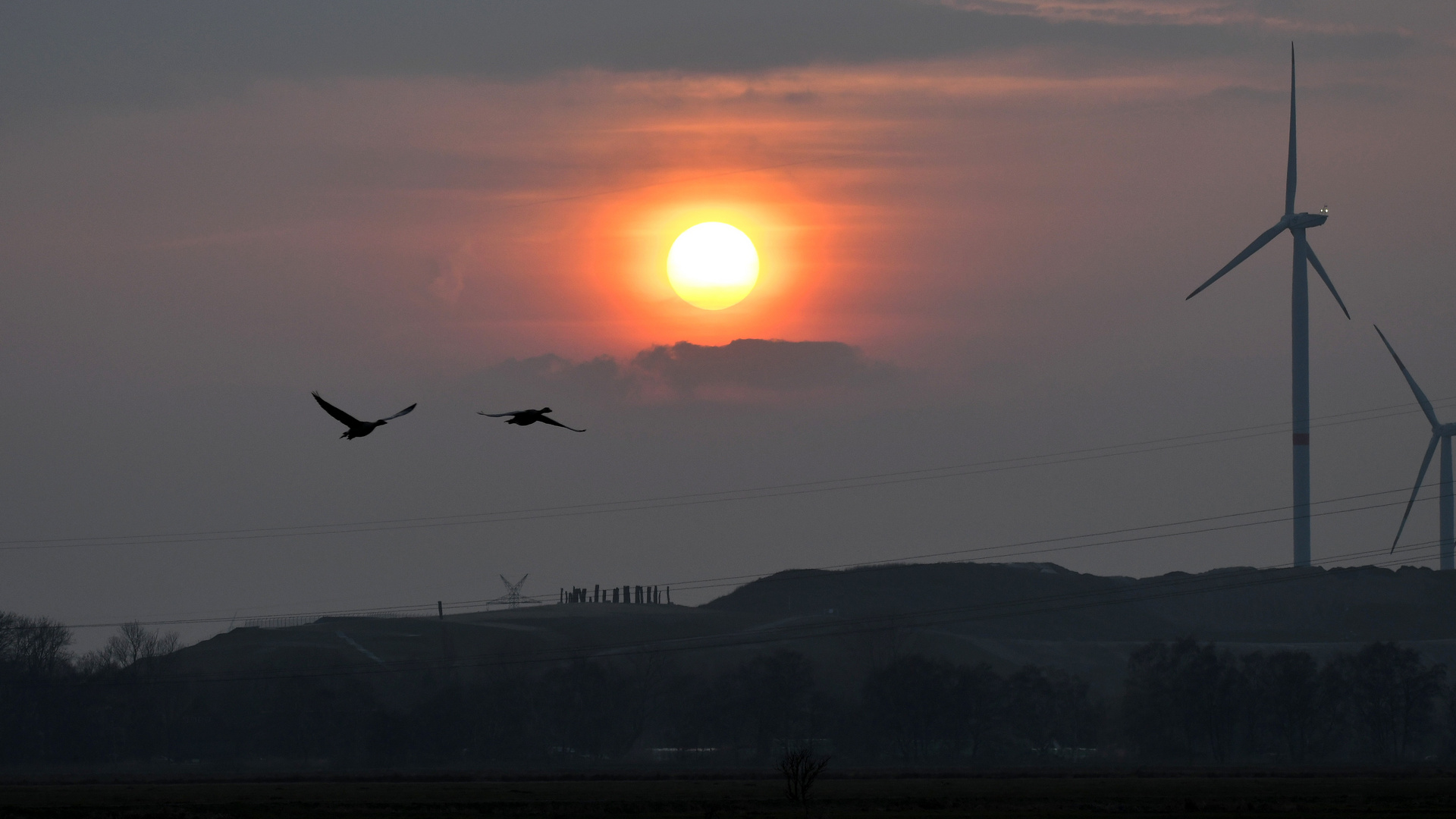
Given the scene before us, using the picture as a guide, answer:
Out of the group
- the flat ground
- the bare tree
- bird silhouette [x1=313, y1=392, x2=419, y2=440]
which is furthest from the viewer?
the bare tree

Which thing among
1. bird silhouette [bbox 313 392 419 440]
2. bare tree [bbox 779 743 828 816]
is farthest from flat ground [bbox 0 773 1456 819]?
bird silhouette [bbox 313 392 419 440]

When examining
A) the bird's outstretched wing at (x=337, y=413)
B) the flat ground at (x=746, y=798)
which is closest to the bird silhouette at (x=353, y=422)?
the bird's outstretched wing at (x=337, y=413)

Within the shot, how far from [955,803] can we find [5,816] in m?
65.1

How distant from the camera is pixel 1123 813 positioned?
107m

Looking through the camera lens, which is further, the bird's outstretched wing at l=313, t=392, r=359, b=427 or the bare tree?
the bare tree

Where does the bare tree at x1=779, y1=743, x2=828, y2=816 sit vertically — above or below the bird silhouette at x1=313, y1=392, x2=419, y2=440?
below

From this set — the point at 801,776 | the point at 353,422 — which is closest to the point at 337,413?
the point at 353,422

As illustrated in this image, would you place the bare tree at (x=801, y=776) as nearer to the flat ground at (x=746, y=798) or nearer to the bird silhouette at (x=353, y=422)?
the flat ground at (x=746, y=798)

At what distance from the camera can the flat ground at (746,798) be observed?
362ft

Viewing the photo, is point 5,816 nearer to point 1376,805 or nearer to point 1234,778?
point 1376,805

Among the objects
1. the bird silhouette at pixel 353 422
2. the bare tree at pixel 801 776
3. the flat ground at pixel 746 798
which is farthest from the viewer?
the bare tree at pixel 801 776

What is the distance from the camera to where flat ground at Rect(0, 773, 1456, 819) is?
110375mm

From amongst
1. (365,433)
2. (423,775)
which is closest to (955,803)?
(365,433)

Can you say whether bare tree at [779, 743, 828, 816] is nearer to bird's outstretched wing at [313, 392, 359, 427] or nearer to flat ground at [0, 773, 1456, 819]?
flat ground at [0, 773, 1456, 819]
